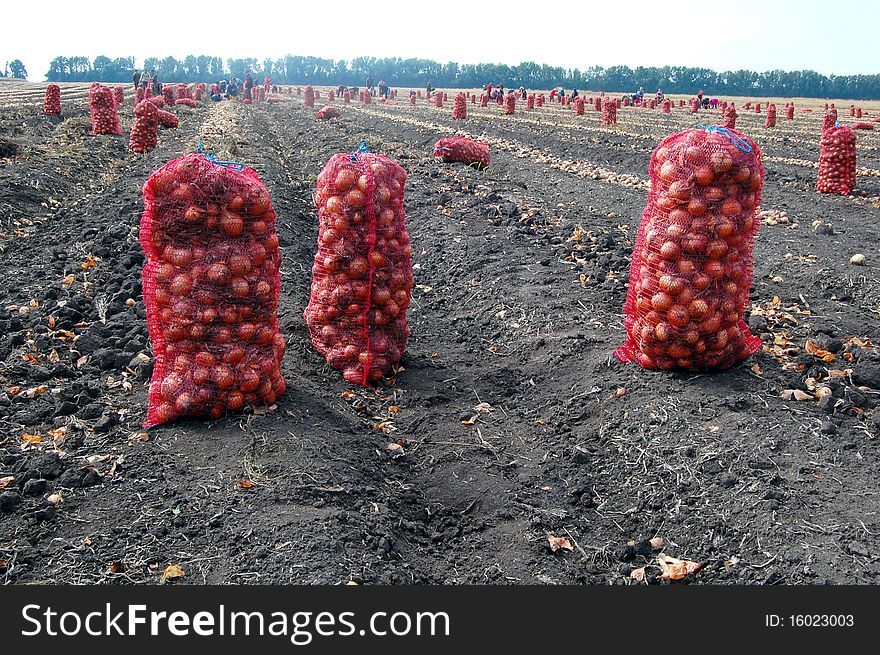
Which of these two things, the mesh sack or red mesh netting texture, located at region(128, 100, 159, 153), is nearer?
red mesh netting texture, located at region(128, 100, 159, 153)

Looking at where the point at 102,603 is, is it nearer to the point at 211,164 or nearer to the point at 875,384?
the point at 211,164

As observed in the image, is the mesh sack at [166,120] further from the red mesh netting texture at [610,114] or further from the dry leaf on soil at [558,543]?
the dry leaf on soil at [558,543]

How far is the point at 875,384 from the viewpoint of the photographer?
16.8 ft

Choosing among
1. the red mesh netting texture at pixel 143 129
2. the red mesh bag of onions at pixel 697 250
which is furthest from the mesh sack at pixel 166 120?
the red mesh bag of onions at pixel 697 250

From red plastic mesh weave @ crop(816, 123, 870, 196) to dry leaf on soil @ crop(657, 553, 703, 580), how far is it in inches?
455

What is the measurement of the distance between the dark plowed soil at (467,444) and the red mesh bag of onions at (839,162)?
17.0ft

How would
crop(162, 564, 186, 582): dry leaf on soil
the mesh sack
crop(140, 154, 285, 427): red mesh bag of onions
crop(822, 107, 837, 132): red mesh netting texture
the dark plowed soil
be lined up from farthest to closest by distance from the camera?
the mesh sack, crop(822, 107, 837, 132): red mesh netting texture, crop(140, 154, 285, 427): red mesh bag of onions, the dark plowed soil, crop(162, 564, 186, 582): dry leaf on soil

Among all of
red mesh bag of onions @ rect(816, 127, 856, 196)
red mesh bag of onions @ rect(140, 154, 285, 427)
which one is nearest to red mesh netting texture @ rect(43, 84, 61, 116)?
red mesh bag of onions @ rect(816, 127, 856, 196)

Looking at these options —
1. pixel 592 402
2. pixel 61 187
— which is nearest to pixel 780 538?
pixel 592 402

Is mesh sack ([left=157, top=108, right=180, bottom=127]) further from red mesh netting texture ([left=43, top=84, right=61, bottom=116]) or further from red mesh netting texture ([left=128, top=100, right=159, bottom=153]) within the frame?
red mesh netting texture ([left=128, top=100, right=159, bottom=153])

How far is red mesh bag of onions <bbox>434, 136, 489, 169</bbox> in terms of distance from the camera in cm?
1552

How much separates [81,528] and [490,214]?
785 cm

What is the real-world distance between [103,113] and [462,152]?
11567 mm

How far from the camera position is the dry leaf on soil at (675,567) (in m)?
3.59
